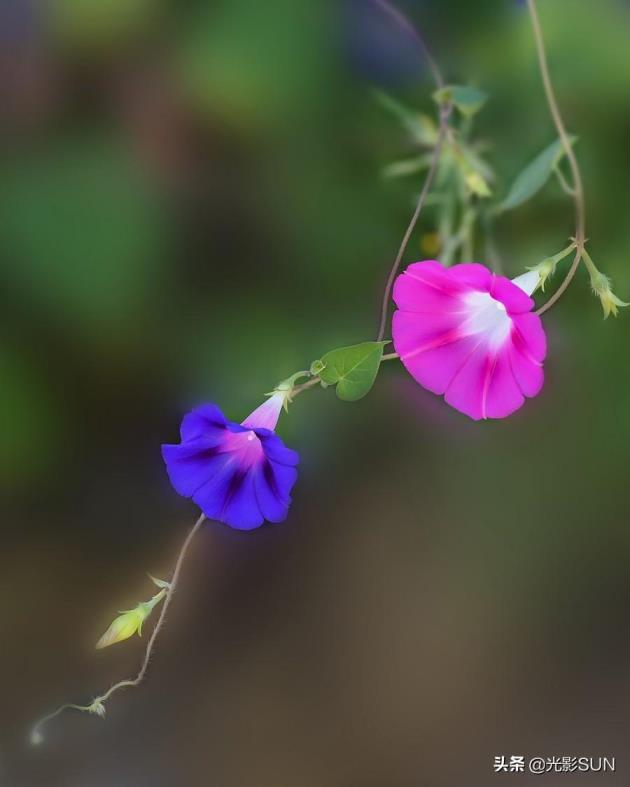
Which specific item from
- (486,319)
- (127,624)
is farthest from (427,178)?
(127,624)

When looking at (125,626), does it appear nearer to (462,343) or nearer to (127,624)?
(127,624)

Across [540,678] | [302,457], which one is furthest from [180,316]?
[540,678]

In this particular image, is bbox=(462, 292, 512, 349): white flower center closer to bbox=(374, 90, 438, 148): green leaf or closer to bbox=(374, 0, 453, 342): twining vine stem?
bbox=(374, 0, 453, 342): twining vine stem

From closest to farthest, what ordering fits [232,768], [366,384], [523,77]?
1. [366,384]
2. [523,77]
3. [232,768]

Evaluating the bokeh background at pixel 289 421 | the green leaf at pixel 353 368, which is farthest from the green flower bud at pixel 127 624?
the bokeh background at pixel 289 421

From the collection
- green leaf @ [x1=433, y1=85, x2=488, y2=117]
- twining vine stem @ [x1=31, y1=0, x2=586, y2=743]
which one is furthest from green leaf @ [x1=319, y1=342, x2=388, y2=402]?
green leaf @ [x1=433, y1=85, x2=488, y2=117]

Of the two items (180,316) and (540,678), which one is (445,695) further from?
(180,316)
